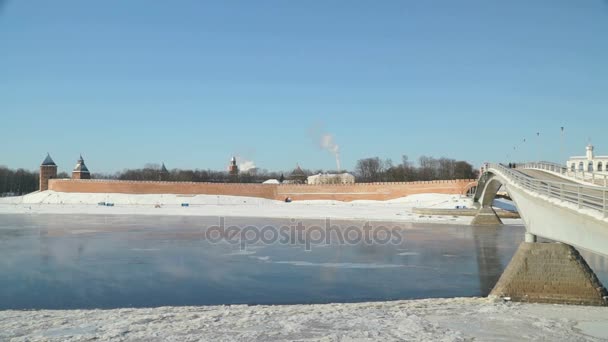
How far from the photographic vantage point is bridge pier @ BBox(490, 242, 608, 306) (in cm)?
1119

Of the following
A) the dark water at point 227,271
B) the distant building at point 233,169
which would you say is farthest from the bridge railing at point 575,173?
the distant building at point 233,169

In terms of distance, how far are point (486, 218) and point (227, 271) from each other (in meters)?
24.3

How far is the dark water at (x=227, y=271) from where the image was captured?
11516mm

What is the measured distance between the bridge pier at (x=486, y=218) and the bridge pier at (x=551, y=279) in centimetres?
2356

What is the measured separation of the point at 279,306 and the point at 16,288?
6.23 m

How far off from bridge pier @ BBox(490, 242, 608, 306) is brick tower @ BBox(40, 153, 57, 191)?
8053 centimetres

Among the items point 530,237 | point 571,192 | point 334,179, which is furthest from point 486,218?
point 334,179

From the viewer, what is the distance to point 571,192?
432 inches

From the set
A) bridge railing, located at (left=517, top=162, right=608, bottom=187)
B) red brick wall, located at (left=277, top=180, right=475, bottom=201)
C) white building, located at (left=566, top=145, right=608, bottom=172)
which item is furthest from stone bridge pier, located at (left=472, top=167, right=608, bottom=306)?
red brick wall, located at (left=277, top=180, right=475, bottom=201)

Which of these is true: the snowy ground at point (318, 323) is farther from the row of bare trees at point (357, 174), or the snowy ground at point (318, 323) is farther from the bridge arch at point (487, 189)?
the row of bare trees at point (357, 174)

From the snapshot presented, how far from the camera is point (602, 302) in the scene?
11.0 meters

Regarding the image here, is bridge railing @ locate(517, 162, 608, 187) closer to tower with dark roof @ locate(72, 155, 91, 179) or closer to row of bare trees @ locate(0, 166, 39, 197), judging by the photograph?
tower with dark roof @ locate(72, 155, 91, 179)

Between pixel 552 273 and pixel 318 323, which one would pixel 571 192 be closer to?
pixel 552 273

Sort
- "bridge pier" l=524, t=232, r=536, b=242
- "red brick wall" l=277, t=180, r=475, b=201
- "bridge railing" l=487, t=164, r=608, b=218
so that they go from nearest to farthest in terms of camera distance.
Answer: "bridge railing" l=487, t=164, r=608, b=218, "bridge pier" l=524, t=232, r=536, b=242, "red brick wall" l=277, t=180, r=475, b=201
